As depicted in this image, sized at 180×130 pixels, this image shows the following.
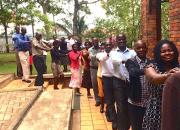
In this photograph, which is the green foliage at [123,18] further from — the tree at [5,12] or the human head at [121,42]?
the human head at [121,42]

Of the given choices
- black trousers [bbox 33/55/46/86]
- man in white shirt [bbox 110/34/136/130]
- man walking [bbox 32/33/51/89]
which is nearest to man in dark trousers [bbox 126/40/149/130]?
man in white shirt [bbox 110/34/136/130]

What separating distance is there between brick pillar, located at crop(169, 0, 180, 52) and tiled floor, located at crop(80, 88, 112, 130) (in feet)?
8.30

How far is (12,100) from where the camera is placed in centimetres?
866

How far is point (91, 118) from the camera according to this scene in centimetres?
842

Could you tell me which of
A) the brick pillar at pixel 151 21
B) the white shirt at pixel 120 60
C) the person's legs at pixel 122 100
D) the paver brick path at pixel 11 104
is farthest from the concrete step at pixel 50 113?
the brick pillar at pixel 151 21

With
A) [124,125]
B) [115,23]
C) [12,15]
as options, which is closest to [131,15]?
[115,23]

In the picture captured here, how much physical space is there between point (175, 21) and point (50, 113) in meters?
3.03

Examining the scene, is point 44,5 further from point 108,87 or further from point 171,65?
point 171,65

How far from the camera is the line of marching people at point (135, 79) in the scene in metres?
3.68

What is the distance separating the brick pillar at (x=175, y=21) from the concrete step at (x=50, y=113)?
2.17 meters

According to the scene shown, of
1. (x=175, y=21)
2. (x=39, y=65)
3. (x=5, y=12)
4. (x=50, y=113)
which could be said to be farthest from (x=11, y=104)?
(x=5, y=12)

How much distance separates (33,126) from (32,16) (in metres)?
16.9

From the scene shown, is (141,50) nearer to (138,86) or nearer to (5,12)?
(138,86)

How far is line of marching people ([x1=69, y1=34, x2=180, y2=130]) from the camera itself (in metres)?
3.68
